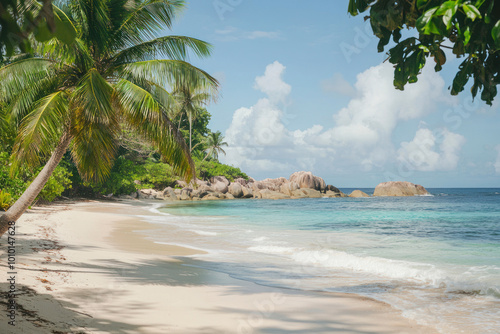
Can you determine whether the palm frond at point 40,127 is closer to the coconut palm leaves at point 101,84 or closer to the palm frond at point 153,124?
the coconut palm leaves at point 101,84

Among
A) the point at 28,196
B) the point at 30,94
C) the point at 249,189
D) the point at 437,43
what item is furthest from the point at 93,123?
the point at 249,189

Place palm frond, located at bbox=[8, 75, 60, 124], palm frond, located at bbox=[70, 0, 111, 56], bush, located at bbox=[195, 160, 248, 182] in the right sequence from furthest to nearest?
bush, located at bbox=[195, 160, 248, 182], palm frond, located at bbox=[8, 75, 60, 124], palm frond, located at bbox=[70, 0, 111, 56]

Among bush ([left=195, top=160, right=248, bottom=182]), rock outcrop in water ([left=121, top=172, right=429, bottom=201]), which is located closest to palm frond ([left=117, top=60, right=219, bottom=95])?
rock outcrop in water ([left=121, top=172, right=429, bottom=201])

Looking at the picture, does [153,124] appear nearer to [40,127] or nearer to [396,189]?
[40,127]

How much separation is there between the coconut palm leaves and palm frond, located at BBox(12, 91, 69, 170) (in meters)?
0.01

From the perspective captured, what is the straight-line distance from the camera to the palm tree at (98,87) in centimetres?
647

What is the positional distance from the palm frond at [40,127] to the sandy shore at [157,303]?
1.78 meters

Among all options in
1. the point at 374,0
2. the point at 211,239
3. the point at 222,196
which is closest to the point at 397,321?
the point at 374,0

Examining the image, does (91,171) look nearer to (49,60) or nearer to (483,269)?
(49,60)

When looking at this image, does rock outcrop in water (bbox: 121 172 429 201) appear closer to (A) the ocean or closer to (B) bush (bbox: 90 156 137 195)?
(B) bush (bbox: 90 156 137 195)

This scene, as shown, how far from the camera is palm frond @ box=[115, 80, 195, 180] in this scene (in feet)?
22.8

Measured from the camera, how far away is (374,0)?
7.93ft

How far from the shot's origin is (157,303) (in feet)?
17.6

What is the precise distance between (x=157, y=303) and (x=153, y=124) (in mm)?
3204
